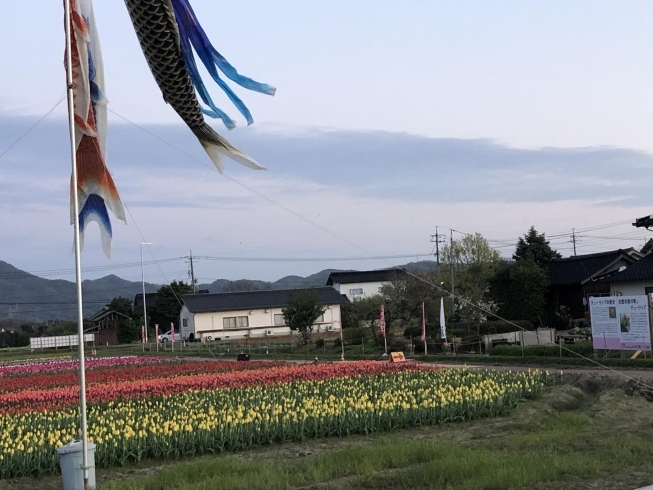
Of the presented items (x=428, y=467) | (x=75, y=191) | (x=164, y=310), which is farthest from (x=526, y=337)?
(x=164, y=310)

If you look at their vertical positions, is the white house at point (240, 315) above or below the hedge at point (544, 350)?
above

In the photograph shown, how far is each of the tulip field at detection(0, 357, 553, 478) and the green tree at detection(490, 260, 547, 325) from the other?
20.0m

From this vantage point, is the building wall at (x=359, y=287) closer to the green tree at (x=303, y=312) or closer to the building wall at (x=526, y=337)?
the green tree at (x=303, y=312)

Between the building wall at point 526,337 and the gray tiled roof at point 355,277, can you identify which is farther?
the gray tiled roof at point 355,277

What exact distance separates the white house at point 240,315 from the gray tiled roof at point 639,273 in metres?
30.1

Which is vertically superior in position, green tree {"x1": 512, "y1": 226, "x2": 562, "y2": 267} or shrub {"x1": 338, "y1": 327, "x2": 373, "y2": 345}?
green tree {"x1": 512, "y1": 226, "x2": 562, "y2": 267}

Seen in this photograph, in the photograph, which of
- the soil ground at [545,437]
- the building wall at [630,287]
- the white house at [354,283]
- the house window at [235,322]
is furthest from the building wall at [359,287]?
the soil ground at [545,437]

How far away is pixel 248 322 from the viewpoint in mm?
62500

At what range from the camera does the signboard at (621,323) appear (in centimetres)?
2163

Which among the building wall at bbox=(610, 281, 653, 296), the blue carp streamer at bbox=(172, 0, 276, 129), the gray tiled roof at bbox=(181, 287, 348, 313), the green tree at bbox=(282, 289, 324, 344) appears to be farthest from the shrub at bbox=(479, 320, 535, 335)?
the blue carp streamer at bbox=(172, 0, 276, 129)

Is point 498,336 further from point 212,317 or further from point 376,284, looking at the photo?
point 376,284

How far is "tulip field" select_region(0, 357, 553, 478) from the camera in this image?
10.8 metres

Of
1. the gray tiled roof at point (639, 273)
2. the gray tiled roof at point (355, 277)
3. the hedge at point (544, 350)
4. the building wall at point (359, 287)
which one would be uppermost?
the gray tiled roof at point (355, 277)

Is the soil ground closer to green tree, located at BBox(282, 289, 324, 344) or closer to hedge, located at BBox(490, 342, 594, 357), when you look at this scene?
hedge, located at BBox(490, 342, 594, 357)
